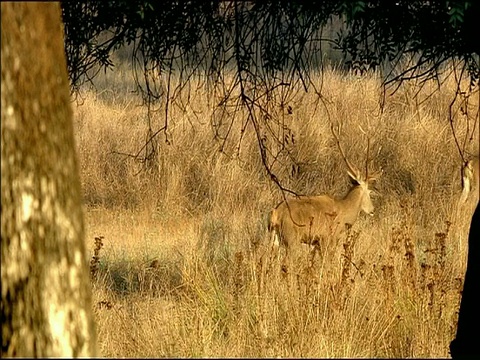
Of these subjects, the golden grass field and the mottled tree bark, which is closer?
the mottled tree bark

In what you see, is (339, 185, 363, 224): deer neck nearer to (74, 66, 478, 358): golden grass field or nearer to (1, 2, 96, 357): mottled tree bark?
(74, 66, 478, 358): golden grass field

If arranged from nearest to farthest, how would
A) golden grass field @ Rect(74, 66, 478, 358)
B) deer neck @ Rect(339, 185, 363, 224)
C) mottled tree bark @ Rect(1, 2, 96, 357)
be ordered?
1. mottled tree bark @ Rect(1, 2, 96, 357)
2. golden grass field @ Rect(74, 66, 478, 358)
3. deer neck @ Rect(339, 185, 363, 224)

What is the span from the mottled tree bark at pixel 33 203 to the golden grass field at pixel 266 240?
100 inches

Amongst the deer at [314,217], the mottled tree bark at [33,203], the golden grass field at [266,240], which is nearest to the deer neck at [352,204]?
the deer at [314,217]

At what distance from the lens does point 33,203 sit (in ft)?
13.3

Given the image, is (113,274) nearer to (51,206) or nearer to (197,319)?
(197,319)

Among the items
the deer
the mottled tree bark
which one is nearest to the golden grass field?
the deer

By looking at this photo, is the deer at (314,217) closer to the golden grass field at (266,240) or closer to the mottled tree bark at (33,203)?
the golden grass field at (266,240)

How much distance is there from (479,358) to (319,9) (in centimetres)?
211

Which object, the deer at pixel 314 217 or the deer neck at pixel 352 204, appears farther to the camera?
the deer neck at pixel 352 204

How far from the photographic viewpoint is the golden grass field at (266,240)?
→ 764 cm

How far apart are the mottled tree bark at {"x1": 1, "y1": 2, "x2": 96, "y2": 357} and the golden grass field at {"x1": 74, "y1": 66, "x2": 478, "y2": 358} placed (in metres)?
2.55

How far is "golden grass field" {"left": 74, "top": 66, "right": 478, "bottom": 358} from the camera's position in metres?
7.64

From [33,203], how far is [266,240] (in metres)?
7.36
